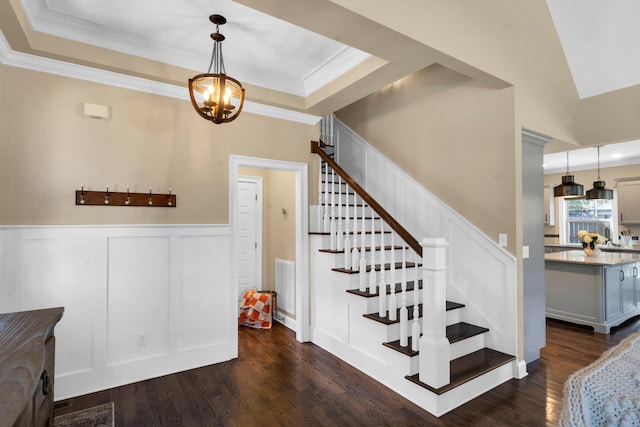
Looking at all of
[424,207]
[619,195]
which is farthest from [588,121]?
[619,195]

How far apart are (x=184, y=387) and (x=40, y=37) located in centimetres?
296

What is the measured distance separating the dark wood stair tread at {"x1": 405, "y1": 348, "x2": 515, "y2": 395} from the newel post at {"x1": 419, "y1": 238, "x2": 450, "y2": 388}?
48 millimetres

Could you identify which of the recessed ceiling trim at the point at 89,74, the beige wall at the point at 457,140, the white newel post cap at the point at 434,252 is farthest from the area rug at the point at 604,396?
the recessed ceiling trim at the point at 89,74

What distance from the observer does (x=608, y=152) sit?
19.6ft

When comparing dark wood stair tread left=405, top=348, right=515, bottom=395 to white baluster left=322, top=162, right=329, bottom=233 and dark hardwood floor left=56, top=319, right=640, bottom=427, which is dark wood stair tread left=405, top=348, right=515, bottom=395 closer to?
dark hardwood floor left=56, top=319, right=640, bottom=427

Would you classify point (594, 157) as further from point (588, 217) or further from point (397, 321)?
point (397, 321)

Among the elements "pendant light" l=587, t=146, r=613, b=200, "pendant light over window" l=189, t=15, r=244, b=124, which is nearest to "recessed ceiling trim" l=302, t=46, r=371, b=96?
"pendant light over window" l=189, t=15, r=244, b=124

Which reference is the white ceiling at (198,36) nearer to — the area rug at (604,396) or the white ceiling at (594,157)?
the area rug at (604,396)

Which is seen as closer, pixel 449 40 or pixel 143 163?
pixel 449 40

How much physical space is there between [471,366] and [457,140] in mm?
2148

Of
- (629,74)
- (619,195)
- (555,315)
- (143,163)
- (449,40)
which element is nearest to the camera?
(449,40)

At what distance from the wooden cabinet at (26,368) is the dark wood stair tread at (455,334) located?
7.22 feet

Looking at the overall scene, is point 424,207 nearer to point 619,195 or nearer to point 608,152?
point 608,152

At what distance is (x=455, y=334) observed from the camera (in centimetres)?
295
